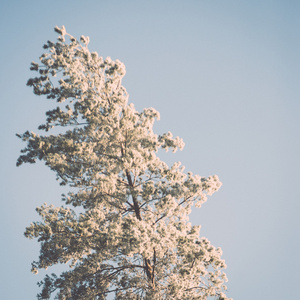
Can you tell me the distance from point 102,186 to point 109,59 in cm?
518

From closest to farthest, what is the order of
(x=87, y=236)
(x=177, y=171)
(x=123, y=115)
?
(x=87, y=236), (x=123, y=115), (x=177, y=171)

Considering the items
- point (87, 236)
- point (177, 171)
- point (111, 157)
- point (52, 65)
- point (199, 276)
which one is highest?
point (52, 65)

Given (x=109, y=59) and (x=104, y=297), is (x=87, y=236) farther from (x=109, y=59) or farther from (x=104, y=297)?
(x=109, y=59)

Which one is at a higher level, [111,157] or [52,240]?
[111,157]

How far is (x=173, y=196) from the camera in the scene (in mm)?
9695

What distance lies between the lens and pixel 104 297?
10086mm

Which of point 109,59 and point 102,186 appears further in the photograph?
point 109,59

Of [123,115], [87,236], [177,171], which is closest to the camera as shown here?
[87,236]

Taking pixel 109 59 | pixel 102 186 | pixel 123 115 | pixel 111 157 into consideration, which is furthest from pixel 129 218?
pixel 109 59

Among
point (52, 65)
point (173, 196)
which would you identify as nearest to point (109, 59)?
point (52, 65)

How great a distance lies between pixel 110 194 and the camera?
9766 mm

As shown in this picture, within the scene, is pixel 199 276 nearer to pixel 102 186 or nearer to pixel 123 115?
pixel 102 186

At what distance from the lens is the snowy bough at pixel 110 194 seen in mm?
9125

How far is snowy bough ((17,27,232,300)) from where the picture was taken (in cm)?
912
